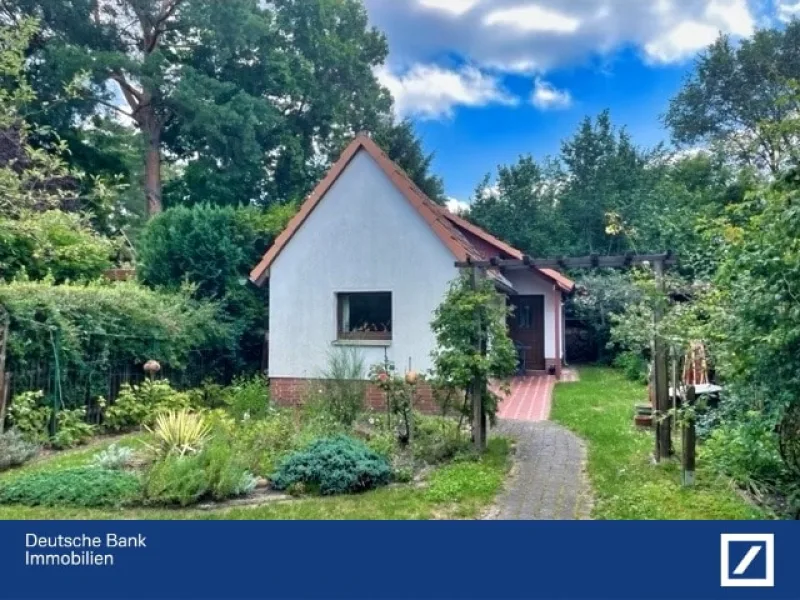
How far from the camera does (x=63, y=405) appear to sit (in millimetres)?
10320

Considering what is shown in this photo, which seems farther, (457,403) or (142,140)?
(142,140)

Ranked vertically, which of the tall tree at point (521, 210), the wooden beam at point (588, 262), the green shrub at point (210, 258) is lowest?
the wooden beam at point (588, 262)

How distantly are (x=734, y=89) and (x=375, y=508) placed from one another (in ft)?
96.4

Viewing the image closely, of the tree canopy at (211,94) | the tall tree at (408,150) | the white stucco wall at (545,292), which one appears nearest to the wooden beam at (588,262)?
the white stucco wall at (545,292)

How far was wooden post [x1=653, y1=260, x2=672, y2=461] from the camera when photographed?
777 centimetres

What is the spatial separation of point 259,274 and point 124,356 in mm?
3478

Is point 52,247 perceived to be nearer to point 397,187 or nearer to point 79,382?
point 79,382

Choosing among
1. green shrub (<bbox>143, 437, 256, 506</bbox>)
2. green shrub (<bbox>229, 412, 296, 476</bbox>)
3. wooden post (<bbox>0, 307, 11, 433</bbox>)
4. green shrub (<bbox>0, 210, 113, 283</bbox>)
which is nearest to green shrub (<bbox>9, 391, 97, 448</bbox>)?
wooden post (<bbox>0, 307, 11, 433</bbox>)

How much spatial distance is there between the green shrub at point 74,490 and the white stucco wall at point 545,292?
1429 centimetres

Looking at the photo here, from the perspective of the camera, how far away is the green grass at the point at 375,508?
6.11 metres

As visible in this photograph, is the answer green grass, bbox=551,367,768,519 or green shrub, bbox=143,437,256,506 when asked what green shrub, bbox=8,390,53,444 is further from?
green grass, bbox=551,367,768,519
